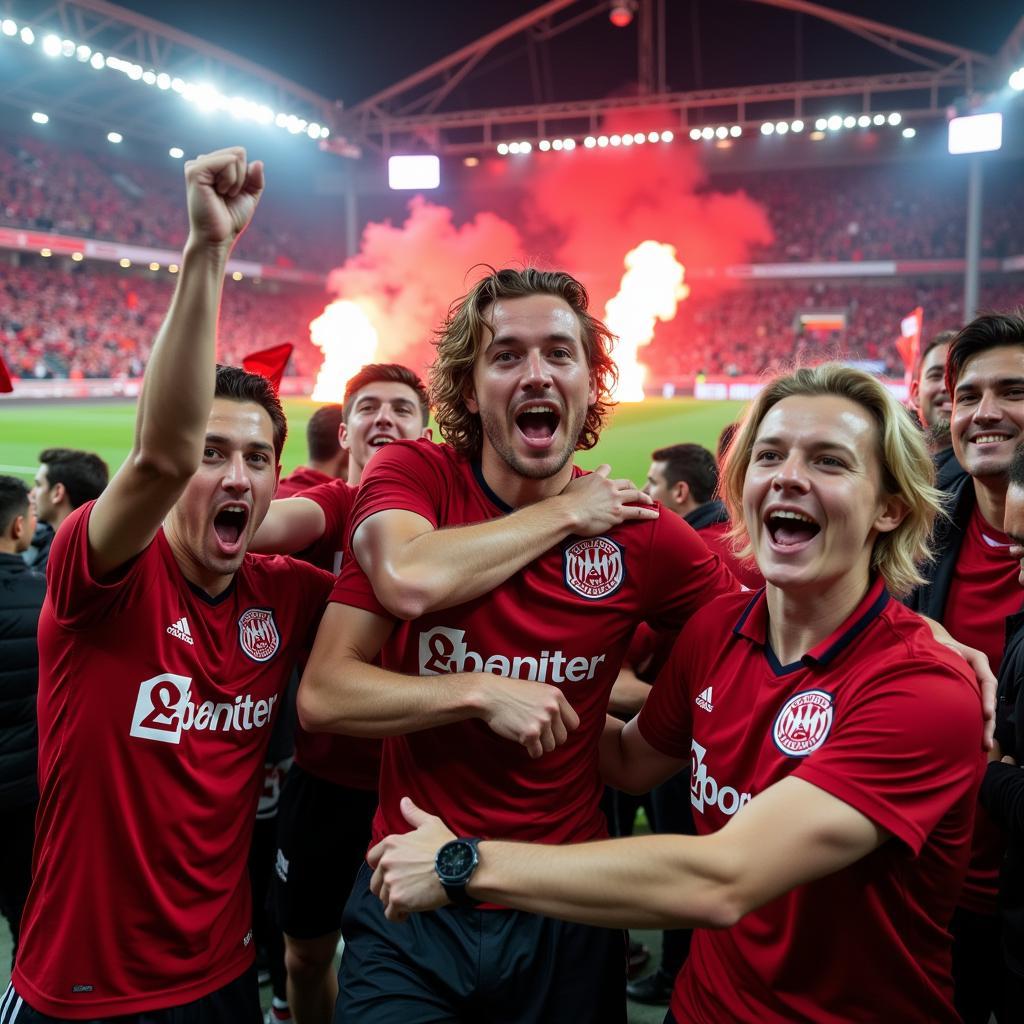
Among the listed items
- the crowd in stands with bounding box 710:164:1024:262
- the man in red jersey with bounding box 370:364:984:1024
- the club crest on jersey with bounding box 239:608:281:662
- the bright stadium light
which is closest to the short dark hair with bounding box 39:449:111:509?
the club crest on jersey with bounding box 239:608:281:662

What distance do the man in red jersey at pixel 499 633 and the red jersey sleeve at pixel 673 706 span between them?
0.57ft

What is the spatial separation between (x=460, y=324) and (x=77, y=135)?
44968mm

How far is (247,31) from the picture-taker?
3181cm

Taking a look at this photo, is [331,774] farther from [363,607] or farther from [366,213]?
[366,213]

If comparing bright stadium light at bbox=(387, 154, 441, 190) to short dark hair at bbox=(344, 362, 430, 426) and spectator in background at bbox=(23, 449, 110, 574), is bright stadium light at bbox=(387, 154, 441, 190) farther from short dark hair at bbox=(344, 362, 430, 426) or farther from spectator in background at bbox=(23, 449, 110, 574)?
short dark hair at bbox=(344, 362, 430, 426)

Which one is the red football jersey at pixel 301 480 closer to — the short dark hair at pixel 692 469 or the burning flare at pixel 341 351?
the short dark hair at pixel 692 469

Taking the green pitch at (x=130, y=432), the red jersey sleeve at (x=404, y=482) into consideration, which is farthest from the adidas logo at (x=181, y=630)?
the green pitch at (x=130, y=432)

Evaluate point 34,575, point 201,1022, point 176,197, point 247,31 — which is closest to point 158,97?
point 247,31

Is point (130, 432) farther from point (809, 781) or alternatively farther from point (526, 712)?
point (809, 781)

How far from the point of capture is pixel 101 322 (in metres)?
37.6

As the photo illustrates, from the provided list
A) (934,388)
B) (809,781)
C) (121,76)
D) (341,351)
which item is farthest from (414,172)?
(809,781)

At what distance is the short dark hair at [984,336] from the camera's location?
3.56m

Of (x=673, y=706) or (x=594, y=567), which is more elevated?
(x=594, y=567)

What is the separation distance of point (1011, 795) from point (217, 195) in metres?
2.52
